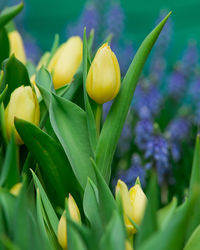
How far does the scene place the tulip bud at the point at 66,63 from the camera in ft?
2.05

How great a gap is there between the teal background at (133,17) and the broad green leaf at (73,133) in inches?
72.8

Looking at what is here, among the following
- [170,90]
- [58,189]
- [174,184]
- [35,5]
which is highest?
[35,5]

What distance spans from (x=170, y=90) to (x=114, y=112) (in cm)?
131

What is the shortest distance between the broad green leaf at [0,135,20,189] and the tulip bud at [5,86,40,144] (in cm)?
5

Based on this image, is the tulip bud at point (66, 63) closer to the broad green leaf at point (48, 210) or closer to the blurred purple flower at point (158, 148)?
the broad green leaf at point (48, 210)

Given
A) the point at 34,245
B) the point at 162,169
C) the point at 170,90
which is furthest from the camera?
the point at 170,90

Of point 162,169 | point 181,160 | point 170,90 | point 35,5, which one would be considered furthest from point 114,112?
point 35,5

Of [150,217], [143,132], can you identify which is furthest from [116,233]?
[143,132]

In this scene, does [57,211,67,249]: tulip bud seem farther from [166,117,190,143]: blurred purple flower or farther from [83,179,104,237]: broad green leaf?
[166,117,190,143]: blurred purple flower

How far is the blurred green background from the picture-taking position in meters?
2.31

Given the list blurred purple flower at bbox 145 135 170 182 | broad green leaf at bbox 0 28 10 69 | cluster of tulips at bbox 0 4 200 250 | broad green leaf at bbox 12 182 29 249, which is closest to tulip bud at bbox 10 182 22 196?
cluster of tulips at bbox 0 4 200 250

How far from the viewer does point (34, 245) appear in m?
0.36

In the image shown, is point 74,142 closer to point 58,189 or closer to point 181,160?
point 58,189

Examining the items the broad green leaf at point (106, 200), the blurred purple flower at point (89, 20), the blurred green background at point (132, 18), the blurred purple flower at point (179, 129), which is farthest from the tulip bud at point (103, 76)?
the blurred green background at point (132, 18)
